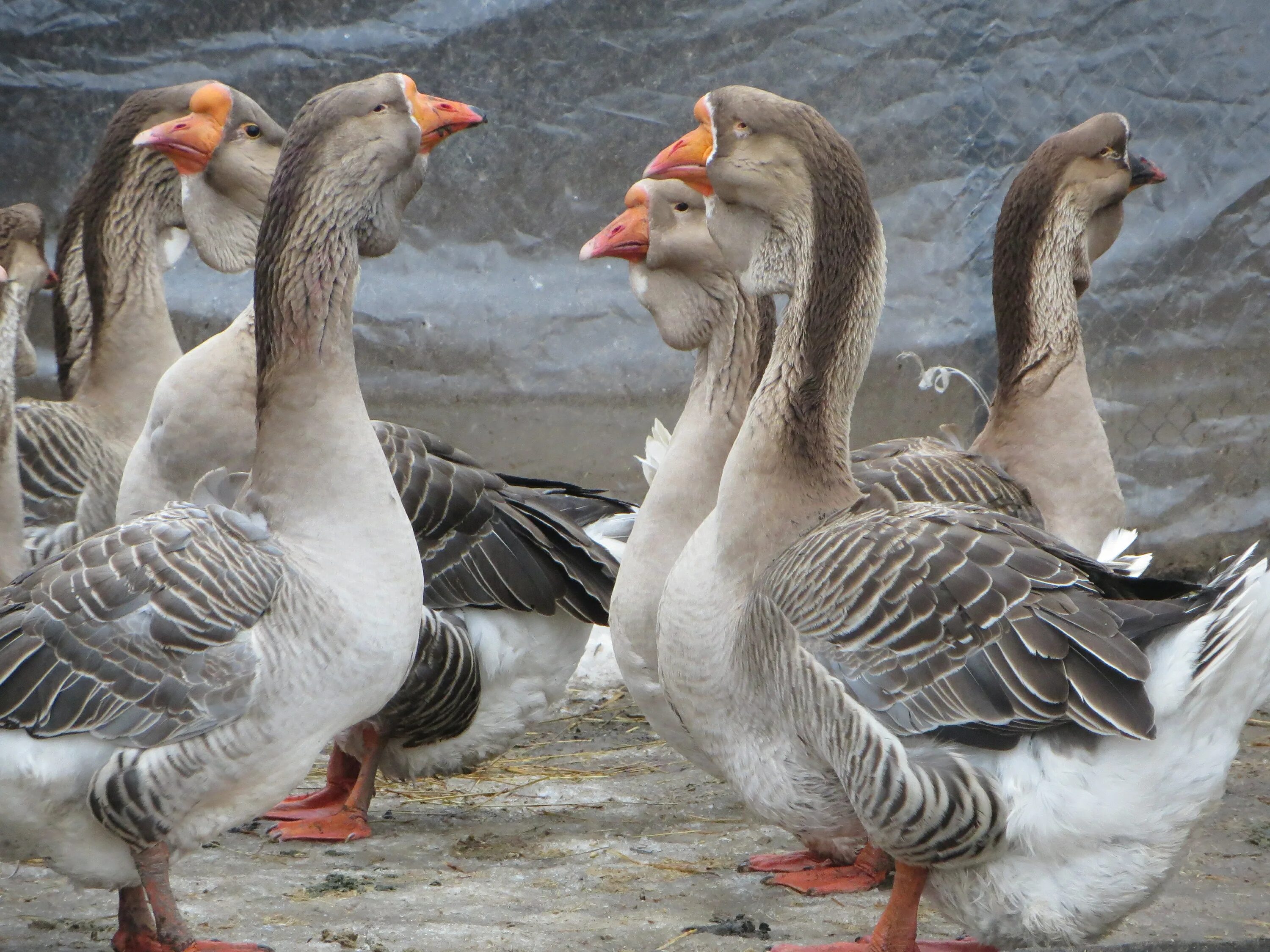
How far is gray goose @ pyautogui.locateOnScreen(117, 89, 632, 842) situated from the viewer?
186 inches

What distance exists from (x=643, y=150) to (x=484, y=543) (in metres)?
2.78

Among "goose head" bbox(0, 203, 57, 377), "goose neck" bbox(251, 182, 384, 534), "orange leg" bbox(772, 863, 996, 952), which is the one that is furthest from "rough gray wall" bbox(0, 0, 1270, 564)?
"orange leg" bbox(772, 863, 996, 952)

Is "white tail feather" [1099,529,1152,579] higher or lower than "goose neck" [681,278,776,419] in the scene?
lower

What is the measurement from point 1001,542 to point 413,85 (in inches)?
76.4

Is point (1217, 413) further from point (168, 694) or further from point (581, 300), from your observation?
point (168, 694)

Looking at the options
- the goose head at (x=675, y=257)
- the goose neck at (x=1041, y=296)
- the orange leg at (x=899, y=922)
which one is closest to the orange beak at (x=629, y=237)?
the goose head at (x=675, y=257)

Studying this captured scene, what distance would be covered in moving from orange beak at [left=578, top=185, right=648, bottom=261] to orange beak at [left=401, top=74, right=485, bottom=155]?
3.15 feet

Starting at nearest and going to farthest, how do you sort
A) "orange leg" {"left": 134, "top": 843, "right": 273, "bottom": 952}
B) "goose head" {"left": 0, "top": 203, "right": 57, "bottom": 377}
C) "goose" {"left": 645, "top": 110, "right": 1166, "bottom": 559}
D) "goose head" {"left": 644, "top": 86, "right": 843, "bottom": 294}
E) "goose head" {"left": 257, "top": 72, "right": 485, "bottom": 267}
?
"orange leg" {"left": 134, "top": 843, "right": 273, "bottom": 952}
"goose head" {"left": 257, "top": 72, "right": 485, "bottom": 267}
"goose head" {"left": 644, "top": 86, "right": 843, "bottom": 294}
"goose" {"left": 645, "top": 110, "right": 1166, "bottom": 559}
"goose head" {"left": 0, "top": 203, "right": 57, "bottom": 377}

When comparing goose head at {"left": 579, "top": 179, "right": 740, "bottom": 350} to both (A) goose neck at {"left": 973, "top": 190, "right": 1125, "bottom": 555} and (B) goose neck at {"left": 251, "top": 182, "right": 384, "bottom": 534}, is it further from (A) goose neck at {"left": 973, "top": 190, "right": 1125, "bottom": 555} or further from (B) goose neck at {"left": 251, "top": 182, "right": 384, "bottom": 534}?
(A) goose neck at {"left": 973, "top": 190, "right": 1125, "bottom": 555}

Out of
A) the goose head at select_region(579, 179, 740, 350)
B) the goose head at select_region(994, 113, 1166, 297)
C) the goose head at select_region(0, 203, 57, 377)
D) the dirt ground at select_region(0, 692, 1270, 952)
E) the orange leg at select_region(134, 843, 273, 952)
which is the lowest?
the dirt ground at select_region(0, 692, 1270, 952)

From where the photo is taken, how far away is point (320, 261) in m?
3.63

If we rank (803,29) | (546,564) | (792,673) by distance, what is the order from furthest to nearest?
(803,29) → (546,564) → (792,673)

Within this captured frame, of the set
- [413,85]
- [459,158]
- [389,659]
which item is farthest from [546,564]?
[459,158]

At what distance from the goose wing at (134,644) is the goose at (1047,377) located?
2.51 metres
